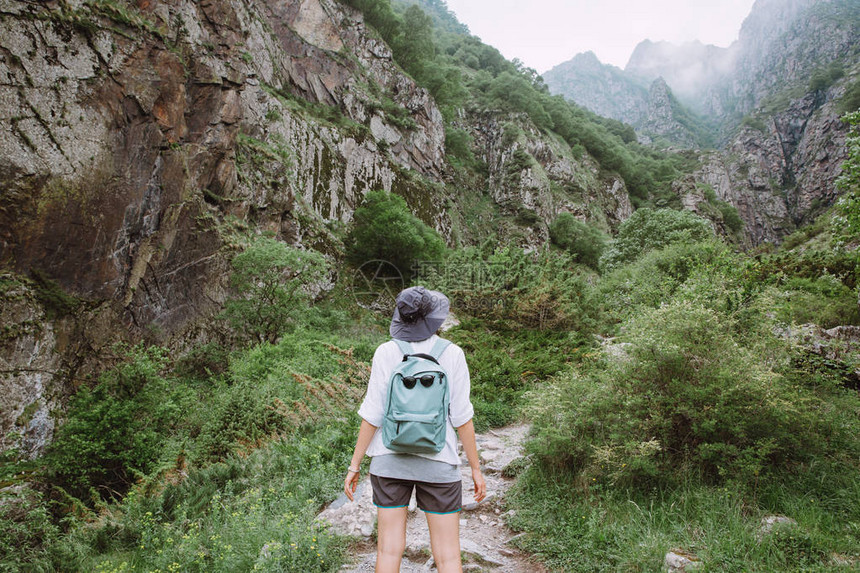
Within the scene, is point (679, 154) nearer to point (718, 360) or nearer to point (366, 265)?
point (366, 265)

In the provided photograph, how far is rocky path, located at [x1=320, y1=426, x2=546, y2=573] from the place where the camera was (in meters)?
3.20

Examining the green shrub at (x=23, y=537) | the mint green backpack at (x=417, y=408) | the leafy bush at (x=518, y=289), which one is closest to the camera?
the mint green backpack at (x=417, y=408)

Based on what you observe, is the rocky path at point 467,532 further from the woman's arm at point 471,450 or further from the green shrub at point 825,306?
the green shrub at point 825,306

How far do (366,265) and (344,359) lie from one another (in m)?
14.2

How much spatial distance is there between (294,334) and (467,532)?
28.0 feet

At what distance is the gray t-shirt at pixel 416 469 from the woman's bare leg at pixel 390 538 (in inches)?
8.4

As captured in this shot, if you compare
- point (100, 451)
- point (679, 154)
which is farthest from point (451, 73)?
point (679, 154)

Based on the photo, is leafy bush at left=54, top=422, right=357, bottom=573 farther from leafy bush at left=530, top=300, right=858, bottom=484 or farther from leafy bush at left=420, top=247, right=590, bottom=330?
leafy bush at left=420, top=247, right=590, bottom=330

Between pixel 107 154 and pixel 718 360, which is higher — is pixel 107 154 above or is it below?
above

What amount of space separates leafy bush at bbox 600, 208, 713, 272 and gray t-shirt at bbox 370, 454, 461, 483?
26188 millimetres

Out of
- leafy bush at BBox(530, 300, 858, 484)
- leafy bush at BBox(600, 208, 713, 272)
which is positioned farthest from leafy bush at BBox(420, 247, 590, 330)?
leafy bush at BBox(600, 208, 713, 272)

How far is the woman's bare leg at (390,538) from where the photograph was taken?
218cm

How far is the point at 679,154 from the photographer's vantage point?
248 feet

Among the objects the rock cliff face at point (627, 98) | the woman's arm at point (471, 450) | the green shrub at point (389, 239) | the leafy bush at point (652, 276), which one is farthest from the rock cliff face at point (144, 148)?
the rock cliff face at point (627, 98)
